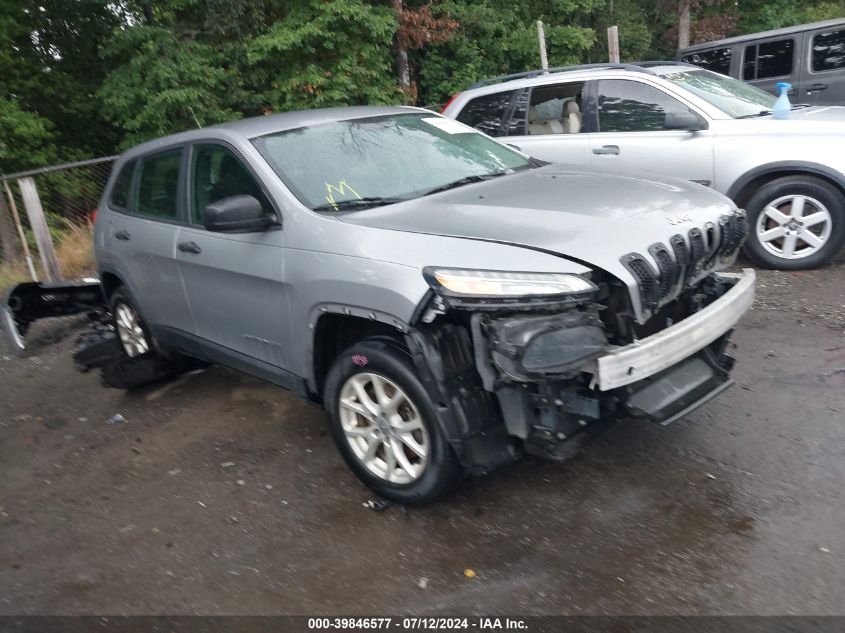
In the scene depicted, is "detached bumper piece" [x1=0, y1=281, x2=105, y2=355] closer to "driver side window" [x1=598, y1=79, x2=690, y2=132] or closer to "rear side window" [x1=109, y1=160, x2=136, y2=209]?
"rear side window" [x1=109, y1=160, x2=136, y2=209]

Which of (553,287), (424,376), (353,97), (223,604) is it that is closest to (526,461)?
(424,376)

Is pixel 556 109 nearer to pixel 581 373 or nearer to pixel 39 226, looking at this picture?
pixel 581 373

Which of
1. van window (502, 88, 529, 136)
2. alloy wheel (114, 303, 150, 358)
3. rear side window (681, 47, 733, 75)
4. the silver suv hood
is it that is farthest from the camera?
rear side window (681, 47, 733, 75)

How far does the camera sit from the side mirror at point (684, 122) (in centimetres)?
657

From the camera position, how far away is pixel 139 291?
538 centimetres

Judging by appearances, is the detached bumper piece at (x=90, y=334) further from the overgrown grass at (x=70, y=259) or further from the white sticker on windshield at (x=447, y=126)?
the overgrown grass at (x=70, y=259)

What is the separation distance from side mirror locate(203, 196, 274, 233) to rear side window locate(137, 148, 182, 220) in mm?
1178

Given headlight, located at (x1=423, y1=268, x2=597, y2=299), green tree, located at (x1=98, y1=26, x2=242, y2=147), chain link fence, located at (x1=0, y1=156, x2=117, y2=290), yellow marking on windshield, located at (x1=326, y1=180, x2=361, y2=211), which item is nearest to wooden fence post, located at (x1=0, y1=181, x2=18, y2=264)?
chain link fence, located at (x1=0, y1=156, x2=117, y2=290)

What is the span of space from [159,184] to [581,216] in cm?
301

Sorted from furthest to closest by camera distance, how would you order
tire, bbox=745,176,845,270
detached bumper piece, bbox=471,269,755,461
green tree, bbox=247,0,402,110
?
1. green tree, bbox=247,0,402,110
2. tire, bbox=745,176,845,270
3. detached bumper piece, bbox=471,269,755,461

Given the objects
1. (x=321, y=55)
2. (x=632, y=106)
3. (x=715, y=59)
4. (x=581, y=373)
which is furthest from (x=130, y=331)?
(x=321, y=55)

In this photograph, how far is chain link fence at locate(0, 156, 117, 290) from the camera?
31.3 feet

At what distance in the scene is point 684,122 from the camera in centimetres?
657

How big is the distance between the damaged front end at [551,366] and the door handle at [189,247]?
186cm
